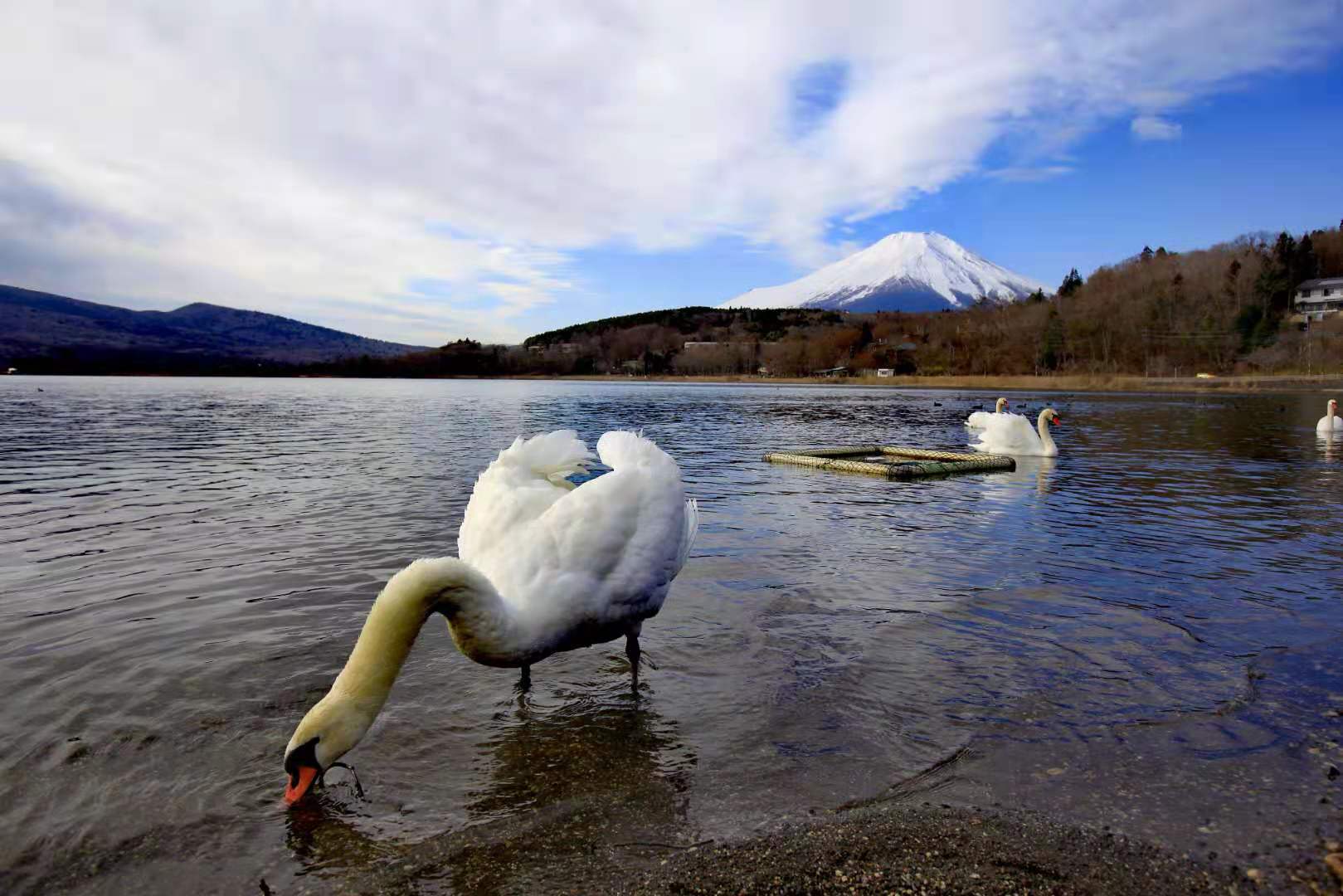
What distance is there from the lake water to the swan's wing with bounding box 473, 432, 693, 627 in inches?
45.5

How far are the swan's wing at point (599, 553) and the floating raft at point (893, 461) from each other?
15.9m

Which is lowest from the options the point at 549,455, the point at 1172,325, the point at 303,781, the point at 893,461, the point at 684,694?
the point at 893,461

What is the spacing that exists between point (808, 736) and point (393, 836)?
3225mm

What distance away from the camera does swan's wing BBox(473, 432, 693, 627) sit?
608cm

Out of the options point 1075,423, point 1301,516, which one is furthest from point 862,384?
point 1301,516

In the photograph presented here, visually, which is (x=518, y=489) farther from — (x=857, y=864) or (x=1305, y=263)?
(x=1305, y=263)

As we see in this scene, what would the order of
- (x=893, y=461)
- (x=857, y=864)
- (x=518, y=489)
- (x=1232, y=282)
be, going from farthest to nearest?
(x=1232, y=282) < (x=893, y=461) < (x=518, y=489) < (x=857, y=864)

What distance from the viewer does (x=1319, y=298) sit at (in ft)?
461

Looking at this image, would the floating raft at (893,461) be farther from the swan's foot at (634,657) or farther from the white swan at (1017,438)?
the swan's foot at (634,657)

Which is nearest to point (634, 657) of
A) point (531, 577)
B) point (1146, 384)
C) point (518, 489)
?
point (531, 577)

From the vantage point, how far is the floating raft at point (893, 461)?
22562mm

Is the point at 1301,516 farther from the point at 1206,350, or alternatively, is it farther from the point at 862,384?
the point at 1206,350

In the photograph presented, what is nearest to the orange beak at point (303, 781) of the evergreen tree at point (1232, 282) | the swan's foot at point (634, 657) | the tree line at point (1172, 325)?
the swan's foot at point (634, 657)

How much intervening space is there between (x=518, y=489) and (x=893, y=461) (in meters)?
19.0
